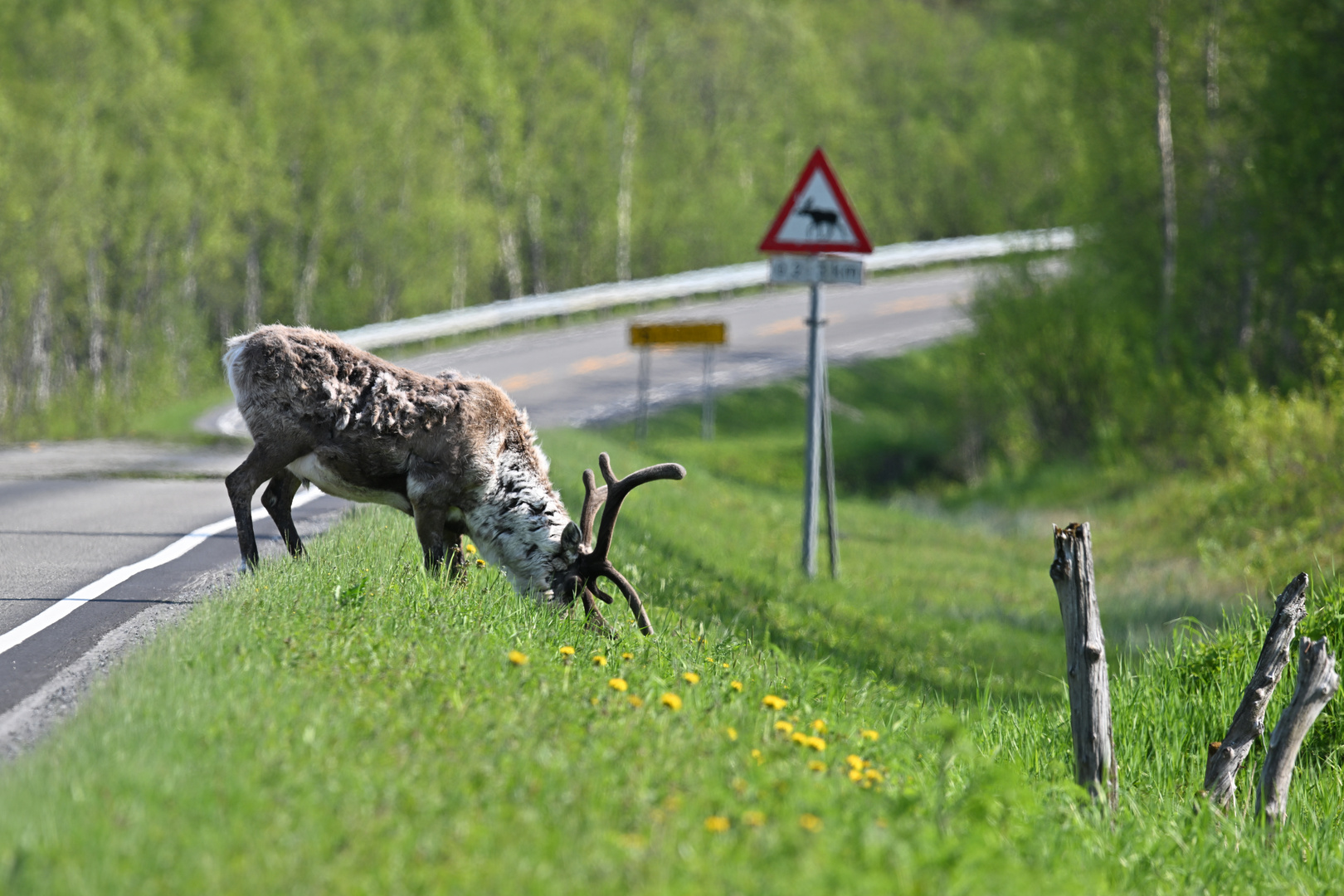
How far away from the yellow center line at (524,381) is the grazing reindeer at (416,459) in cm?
1885

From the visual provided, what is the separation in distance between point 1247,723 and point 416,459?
4563mm

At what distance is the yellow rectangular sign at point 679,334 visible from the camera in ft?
62.8

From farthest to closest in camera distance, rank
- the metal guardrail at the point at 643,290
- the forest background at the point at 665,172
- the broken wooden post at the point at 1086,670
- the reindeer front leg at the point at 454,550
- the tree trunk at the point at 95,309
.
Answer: the tree trunk at the point at 95,309 → the metal guardrail at the point at 643,290 → the forest background at the point at 665,172 → the reindeer front leg at the point at 454,550 → the broken wooden post at the point at 1086,670

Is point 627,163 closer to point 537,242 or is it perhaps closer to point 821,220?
point 537,242

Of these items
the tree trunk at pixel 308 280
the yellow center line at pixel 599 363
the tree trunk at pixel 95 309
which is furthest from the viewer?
the tree trunk at pixel 308 280

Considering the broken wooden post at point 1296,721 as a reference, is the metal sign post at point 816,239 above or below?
above

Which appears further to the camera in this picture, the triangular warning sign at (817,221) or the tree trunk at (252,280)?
the tree trunk at (252,280)

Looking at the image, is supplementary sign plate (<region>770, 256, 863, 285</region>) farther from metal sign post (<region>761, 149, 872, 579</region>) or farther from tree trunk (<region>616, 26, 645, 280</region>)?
tree trunk (<region>616, 26, 645, 280</region>)

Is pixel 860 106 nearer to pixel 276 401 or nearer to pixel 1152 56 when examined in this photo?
pixel 1152 56

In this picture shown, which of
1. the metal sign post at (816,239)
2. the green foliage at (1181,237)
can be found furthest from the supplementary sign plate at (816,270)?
the green foliage at (1181,237)

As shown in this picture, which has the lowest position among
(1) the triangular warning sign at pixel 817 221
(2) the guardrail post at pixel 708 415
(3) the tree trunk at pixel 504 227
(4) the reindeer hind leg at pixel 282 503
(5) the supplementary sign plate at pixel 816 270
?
(2) the guardrail post at pixel 708 415

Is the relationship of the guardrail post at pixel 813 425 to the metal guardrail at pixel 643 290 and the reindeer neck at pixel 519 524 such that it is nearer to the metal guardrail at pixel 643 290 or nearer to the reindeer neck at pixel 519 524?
the reindeer neck at pixel 519 524

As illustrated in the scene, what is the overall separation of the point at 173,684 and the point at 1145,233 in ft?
65.1

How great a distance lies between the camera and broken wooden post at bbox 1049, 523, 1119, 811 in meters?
5.82
